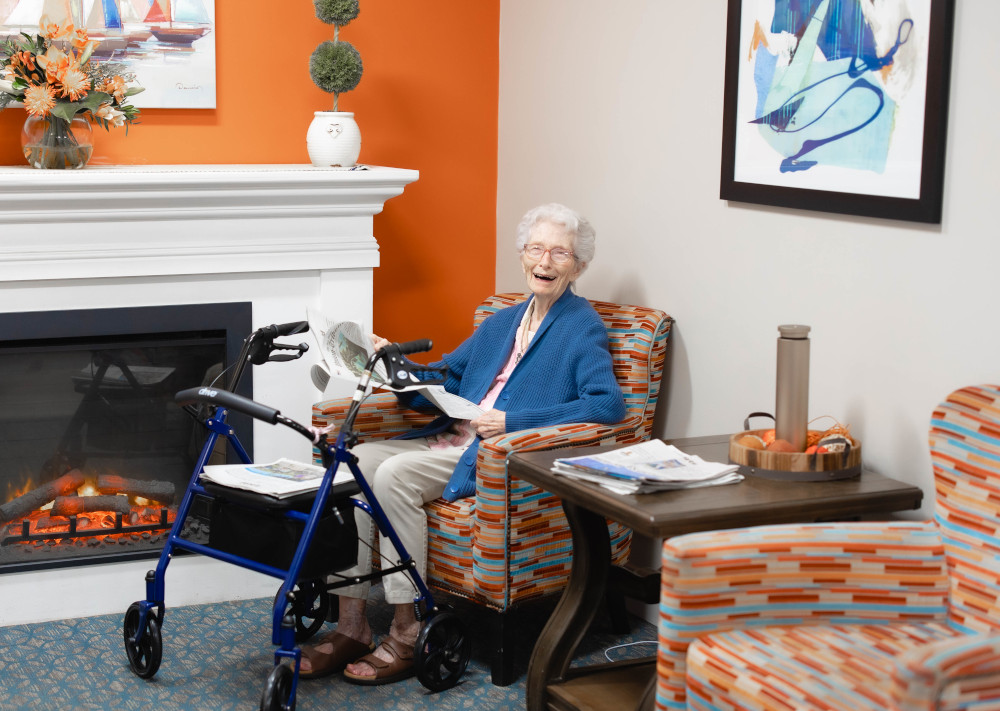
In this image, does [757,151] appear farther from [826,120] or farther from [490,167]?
[490,167]

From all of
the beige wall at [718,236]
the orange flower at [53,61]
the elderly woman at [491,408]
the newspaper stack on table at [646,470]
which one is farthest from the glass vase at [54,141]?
the newspaper stack on table at [646,470]

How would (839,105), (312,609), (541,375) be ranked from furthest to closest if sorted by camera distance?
(312,609), (541,375), (839,105)

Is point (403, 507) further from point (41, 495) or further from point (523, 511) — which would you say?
point (41, 495)

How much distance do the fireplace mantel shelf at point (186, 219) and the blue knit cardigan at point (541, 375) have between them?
0.52 m

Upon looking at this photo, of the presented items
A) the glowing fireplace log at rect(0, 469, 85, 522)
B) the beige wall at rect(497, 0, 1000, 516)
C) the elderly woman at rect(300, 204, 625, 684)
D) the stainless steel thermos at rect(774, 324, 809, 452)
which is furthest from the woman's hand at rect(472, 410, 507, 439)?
the glowing fireplace log at rect(0, 469, 85, 522)

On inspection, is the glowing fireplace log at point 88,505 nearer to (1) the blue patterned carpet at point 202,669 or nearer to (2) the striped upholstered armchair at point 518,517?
(1) the blue patterned carpet at point 202,669

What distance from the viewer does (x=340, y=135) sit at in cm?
340

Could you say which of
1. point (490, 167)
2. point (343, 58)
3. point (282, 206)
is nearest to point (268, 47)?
point (343, 58)

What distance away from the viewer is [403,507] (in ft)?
9.27

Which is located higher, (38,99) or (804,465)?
(38,99)

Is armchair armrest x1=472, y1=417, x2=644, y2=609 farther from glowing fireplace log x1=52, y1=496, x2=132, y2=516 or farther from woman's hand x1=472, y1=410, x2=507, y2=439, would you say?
glowing fireplace log x1=52, y1=496, x2=132, y2=516

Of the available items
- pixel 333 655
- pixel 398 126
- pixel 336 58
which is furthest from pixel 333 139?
pixel 333 655

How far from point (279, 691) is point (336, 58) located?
1.93 m

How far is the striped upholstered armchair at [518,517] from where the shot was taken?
265cm
